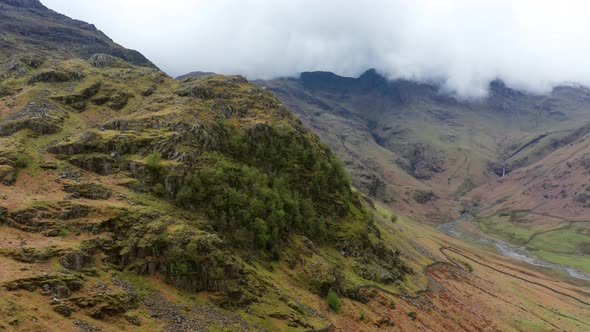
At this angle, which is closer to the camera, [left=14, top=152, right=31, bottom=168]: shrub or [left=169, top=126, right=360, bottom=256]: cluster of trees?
[left=14, top=152, right=31, bottom=168]: shrub

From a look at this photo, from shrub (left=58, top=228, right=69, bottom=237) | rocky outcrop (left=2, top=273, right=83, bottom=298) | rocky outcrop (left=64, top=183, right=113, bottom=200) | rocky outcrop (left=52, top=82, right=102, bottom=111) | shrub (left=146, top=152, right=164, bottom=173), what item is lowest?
rocky outcrop (left=2, top=273, right=83, bottom=298)

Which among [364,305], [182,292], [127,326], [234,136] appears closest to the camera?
[127,326]

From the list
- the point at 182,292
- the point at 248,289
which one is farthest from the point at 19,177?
the point at 248,289

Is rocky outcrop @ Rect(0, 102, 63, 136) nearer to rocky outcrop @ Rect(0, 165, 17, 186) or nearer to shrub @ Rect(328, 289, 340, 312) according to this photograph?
rocky outcrop @ Rect(0, 165, 17, 186)

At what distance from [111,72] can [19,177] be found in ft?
172

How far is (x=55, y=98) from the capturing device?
7662 cm

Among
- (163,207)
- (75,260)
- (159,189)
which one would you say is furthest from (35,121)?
(75,260)

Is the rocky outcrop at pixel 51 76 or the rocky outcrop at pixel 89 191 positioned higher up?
the rocky outcrop at pixel 51 76

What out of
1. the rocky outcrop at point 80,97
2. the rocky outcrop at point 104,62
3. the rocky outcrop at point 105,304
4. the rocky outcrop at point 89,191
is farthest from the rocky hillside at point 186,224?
the rocky outcrop at point 104,62

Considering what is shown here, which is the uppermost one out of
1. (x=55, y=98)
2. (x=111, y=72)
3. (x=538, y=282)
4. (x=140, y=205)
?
(x=111, y=72)

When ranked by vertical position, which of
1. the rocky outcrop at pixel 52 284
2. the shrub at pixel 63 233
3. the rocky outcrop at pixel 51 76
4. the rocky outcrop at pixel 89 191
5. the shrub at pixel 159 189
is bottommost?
the rocky outcrop at pixel 52 284

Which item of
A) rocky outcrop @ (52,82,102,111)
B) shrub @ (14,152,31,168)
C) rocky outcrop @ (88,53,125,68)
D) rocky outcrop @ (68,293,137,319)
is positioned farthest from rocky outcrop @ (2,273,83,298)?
rocky outcrop @ (88,53,125,68)

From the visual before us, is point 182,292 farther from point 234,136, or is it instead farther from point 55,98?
point 55,98

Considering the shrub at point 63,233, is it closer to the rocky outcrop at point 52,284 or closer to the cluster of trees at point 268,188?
the rocky outcrop at point 52,284
